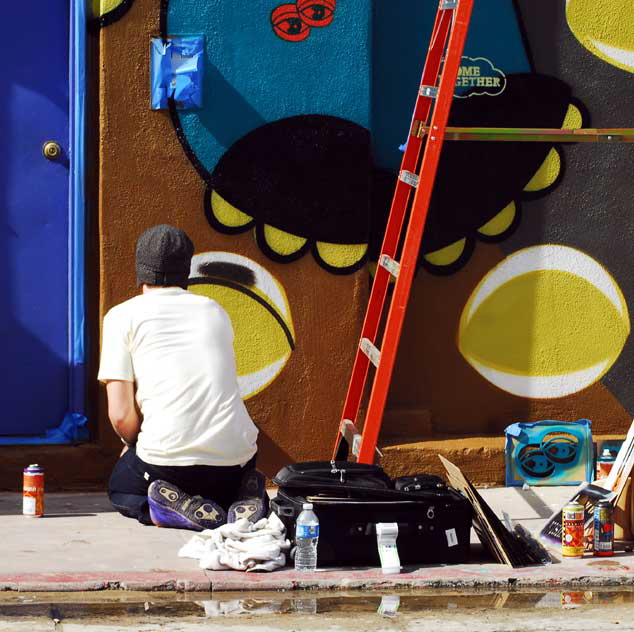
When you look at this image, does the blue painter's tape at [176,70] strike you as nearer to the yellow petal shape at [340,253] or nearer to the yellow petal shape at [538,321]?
the yellow petal shape at [340,253]

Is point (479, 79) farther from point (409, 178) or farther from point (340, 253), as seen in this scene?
point (340, 253)

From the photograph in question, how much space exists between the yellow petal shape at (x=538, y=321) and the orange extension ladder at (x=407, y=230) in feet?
1.88

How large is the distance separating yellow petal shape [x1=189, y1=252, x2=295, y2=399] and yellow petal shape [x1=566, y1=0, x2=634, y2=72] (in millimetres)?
2124

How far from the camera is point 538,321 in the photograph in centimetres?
739

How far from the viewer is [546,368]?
7.41 metres

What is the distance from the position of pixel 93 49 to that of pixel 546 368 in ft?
9.57

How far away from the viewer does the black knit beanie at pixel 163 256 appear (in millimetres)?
6215

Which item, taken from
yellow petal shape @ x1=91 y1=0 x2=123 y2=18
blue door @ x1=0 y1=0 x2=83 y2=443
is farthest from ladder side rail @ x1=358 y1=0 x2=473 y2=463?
yellow petal shape @ x1=91 y1=0 x2=123 y2=18

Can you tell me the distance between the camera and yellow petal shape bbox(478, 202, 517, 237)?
732 cm

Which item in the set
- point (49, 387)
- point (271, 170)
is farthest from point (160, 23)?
point (49, 387)

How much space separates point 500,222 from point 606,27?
118 centimetres

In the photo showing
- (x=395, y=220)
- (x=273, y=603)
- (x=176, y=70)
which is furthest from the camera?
(x=176, y=70)

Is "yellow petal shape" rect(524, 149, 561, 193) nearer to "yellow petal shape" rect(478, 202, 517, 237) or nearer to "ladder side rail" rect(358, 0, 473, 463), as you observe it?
"yellow petal shape" rect(478, 202, 517, 237)

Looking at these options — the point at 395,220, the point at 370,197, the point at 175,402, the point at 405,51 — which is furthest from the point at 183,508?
the point at 405,51
